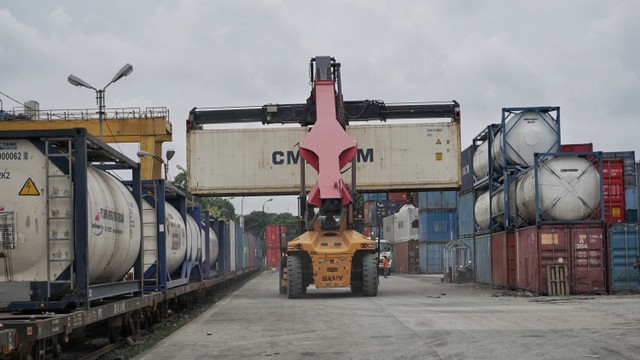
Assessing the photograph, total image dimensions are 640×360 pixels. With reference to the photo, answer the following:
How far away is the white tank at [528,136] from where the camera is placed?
2703 centimetres

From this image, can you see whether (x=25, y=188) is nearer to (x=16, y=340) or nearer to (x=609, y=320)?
(x=16, y=340)

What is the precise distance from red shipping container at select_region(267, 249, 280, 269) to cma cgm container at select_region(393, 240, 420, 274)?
23.8 m

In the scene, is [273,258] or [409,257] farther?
[273,258]

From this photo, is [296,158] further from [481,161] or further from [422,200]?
[422,200]

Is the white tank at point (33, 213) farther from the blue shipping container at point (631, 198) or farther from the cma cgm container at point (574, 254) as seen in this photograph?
the blue shipping container at point (631, 198)

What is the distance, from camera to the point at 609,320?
15906 mm

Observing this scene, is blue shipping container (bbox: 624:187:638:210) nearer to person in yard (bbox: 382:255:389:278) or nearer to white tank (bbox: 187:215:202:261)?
white tank (bbox: 187:215:202:261)

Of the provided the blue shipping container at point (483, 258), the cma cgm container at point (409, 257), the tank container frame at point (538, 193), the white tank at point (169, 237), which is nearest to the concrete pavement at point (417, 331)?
the white tank at point (169, 237)

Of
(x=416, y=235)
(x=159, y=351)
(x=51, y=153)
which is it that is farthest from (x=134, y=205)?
(x=416, y=235)

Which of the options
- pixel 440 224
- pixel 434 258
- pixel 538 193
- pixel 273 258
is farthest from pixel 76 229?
pixel 273 258

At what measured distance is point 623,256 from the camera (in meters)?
24.3

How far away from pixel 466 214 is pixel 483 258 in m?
4.31

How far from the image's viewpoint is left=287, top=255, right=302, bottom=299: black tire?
24672mm

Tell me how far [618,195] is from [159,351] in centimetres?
1820
